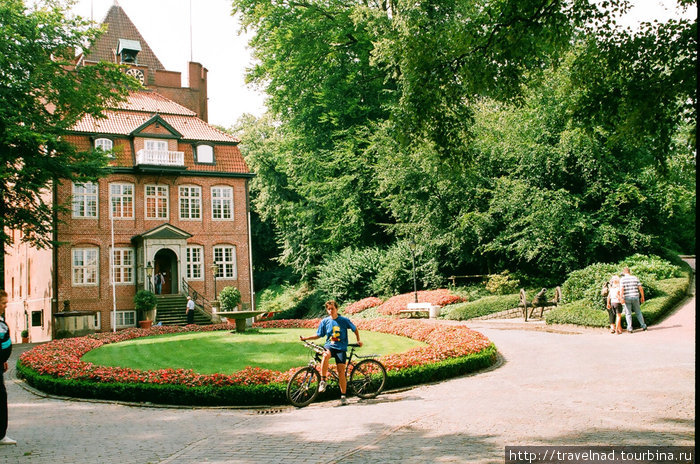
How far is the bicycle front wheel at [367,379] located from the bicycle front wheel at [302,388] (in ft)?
2.20

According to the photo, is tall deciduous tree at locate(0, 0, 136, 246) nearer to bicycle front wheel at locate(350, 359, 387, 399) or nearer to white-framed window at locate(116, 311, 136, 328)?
white-framed window at locate(116, 311, 136, 328)

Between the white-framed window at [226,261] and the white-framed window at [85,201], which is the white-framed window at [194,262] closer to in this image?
Result: the white-framed window at [226,261]

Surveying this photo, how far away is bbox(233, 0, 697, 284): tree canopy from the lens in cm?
921

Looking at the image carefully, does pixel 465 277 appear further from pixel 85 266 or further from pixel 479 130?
pixel 85 266

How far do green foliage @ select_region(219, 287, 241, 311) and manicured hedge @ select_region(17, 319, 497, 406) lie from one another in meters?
17.8

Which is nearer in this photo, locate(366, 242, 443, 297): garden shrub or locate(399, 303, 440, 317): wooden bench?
locate(399, 303, 440, 317): wooden bench

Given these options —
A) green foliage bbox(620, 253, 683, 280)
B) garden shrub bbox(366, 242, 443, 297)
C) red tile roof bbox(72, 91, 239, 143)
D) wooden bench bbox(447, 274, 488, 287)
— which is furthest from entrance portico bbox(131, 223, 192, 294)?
green foliage bbox(620, 253, 683, 280)

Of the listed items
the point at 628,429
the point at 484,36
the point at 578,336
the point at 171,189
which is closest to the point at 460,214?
the point at 578,336

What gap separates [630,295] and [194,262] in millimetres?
25876

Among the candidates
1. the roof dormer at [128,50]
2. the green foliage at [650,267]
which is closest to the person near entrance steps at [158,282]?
the roof dormer at [128,50]

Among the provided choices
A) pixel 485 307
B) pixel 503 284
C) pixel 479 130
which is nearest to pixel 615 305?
pixel 485 307

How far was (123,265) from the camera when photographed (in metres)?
33.7

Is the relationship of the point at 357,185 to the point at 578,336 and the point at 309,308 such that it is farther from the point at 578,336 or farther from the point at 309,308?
the point at 578,336

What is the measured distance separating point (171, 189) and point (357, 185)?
36.3 feet
